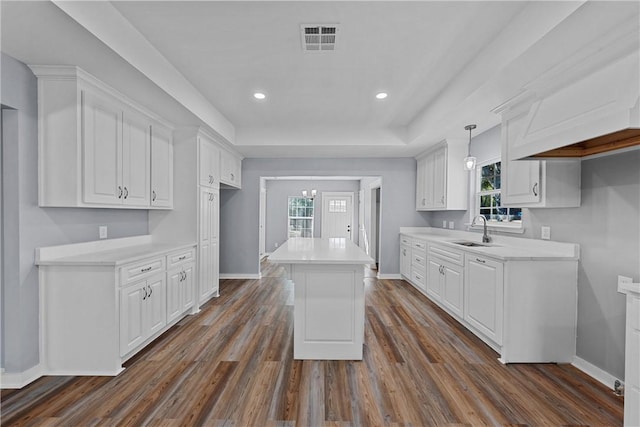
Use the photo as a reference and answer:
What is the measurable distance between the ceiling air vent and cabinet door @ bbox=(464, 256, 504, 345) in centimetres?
242

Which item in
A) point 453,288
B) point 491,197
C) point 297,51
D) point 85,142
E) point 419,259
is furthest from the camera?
point 419,259

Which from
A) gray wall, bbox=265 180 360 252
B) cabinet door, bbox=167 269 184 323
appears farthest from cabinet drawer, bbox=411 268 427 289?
gray wall, bbox=265 180 360 252

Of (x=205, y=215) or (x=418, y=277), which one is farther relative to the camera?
(x=418, y=277)

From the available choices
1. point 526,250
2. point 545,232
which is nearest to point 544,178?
point 545,232

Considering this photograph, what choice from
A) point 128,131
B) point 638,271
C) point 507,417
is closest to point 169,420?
point 507,417

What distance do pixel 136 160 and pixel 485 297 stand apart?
12.6 ft

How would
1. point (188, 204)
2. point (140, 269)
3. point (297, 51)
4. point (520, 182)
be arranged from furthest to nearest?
1. point (188, 204)
2. point (520, 182)
3. point (140, 269)
4. point (297, 51)

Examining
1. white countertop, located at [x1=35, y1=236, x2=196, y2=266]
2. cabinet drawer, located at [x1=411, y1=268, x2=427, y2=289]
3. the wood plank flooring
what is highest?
white countertop, located at [x1=35, y1=236, x2=196, y2=266]

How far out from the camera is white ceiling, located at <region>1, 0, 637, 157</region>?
1.74 meters

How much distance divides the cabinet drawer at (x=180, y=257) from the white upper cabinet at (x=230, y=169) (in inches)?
53.6

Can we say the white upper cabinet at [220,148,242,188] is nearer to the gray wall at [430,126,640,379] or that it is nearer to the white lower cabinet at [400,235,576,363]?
the white lower cabinet at [400,235,576,363]

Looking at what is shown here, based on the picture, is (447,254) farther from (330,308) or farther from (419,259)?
(330,308)

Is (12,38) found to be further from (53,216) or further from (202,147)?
(202,147)

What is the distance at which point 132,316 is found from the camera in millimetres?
2332
